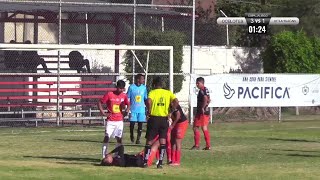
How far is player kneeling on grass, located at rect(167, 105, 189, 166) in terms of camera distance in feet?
68.3

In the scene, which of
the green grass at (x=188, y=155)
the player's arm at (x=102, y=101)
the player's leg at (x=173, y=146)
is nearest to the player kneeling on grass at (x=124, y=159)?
the green grass at (x=188, y=155)

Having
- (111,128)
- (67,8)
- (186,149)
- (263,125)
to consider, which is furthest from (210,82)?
(111,128)

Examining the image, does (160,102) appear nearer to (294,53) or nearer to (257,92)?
(257,92)

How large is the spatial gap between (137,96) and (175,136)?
6.14 metres

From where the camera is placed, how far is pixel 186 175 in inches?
737

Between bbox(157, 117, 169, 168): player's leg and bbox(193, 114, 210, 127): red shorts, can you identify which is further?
bbox(193, 114, 210, 127): red shorts

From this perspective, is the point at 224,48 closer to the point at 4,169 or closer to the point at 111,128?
the point at 111,128

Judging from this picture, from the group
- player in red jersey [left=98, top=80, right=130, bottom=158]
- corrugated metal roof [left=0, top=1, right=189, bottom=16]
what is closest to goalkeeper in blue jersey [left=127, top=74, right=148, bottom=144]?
player in red jersey [left=98, top=80, right=130, bottom=158]

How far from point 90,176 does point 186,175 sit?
191 cm

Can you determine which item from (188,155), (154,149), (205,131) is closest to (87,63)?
(205,131)

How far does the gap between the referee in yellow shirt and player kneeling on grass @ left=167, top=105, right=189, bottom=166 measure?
399mm

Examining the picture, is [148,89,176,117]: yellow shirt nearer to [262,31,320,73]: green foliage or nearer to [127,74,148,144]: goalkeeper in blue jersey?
[127,74,148,144]: goalkeeper in blue jersey

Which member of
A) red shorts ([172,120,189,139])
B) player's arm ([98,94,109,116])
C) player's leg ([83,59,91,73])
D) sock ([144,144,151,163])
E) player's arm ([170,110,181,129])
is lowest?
sock ([144,144,151,163])

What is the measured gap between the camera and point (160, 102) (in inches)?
801
